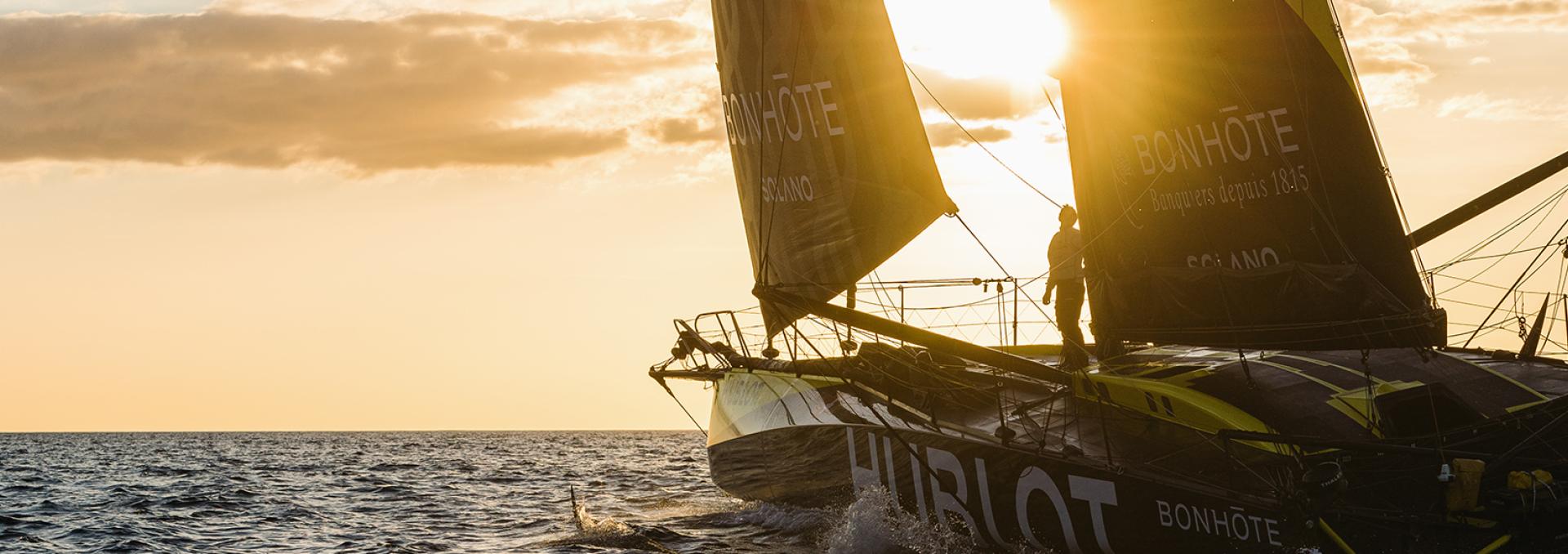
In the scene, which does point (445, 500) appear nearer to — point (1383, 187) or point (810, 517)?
point (810, 517)

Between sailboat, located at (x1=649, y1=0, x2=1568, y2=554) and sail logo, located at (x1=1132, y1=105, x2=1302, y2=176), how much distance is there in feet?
0.08

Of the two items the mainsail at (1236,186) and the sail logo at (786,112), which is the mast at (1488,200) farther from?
the sail logo at (786,112)

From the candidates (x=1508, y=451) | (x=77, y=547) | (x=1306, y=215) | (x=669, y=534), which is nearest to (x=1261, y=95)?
(x=1306, y=215)

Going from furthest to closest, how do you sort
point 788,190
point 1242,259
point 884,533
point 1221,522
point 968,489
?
1. point 788,190
2. point 884,533
3. point 1242,259
4. point 968,489
5. point 1221,522

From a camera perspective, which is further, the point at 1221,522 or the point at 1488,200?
the point at 1488,200

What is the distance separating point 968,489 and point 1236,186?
361cm

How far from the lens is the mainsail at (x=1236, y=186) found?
11.9 meters

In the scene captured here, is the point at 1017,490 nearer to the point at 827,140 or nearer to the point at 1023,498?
the point at 1023,498

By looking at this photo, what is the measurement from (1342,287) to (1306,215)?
739 mm

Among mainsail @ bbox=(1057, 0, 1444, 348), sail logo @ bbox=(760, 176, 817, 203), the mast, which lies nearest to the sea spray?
mainsail @ bbox=(1057, 0, 1444, 348)

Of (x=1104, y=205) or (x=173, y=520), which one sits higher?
(x=1104, y=205)

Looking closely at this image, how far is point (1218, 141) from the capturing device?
40.1 feet

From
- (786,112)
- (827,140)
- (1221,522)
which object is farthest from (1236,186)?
(786,112)

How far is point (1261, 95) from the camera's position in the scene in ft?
39.3
